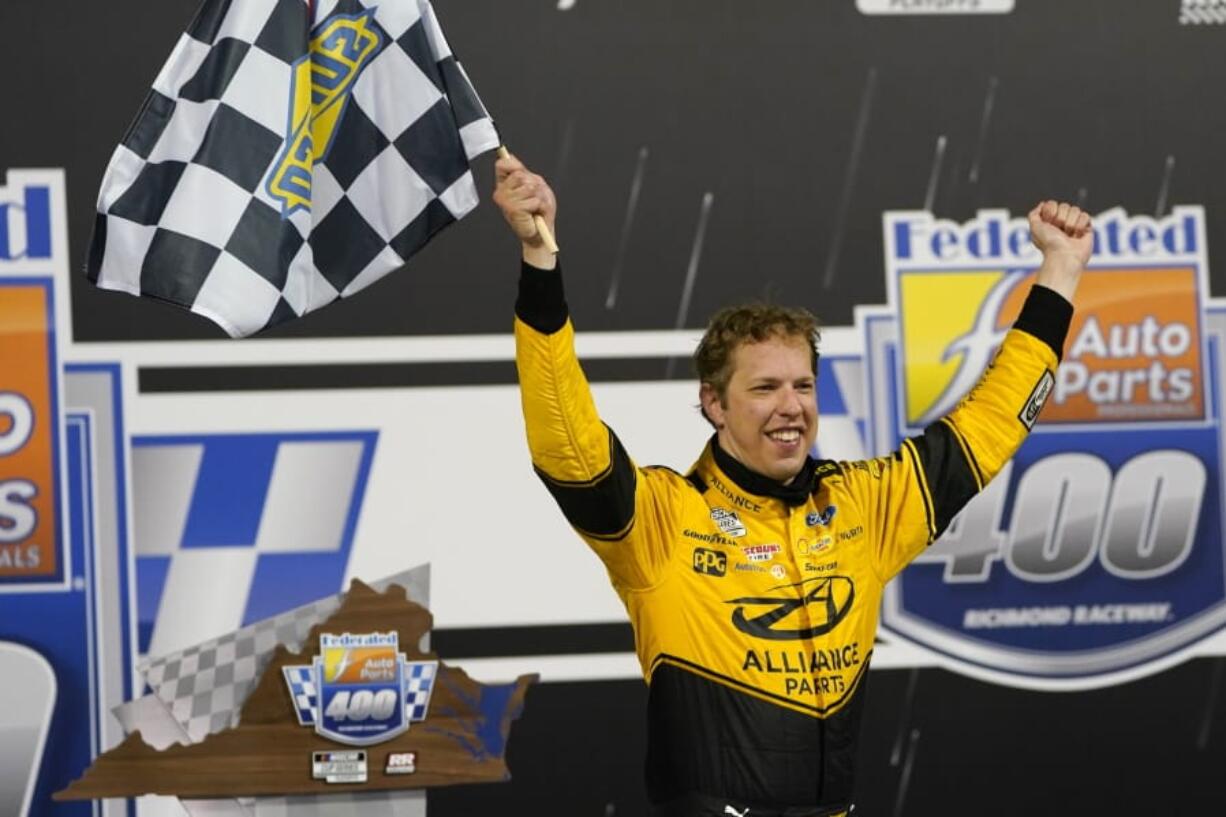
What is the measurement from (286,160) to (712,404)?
2.41ft

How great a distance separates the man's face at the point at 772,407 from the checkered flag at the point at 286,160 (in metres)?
0.53

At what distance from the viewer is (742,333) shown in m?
2.42

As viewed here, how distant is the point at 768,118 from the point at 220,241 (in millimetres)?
1693

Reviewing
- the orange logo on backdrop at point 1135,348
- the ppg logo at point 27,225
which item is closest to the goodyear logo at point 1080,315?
the orange logo on backdrop at point 1135,348

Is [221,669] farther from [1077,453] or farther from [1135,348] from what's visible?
[1135,348]

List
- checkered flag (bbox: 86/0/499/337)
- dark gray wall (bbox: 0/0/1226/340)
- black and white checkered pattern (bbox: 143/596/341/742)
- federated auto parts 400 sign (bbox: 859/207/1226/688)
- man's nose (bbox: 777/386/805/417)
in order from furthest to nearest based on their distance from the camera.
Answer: federated auto parts 400 sign (bbox: 859/207/1226/688) < dark gray wall (bbox: 0/0/1226/340) < black and white checkered pattern (bbox: 143/596/341/742) < checkered flag (bbox: 86/0/499/337) < man's nose (bbox: 777/386/805/417)

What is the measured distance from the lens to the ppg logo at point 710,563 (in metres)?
2.35

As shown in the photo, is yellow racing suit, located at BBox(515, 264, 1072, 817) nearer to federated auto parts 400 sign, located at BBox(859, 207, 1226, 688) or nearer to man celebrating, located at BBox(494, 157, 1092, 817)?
man celebrating, located at BBox(494, 157, 1092, 817)

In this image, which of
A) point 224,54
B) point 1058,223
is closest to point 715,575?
point 1058,223

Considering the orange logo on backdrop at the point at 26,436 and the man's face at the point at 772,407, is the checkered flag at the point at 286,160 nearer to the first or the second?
the man's face at the point at 772,407

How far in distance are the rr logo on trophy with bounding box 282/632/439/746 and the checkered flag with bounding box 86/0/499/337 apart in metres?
1.22

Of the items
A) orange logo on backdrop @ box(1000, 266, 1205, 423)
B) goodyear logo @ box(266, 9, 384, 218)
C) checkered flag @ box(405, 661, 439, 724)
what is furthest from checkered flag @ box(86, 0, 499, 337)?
orange logo on backdrop @ box(1000, 266, 1205, 423)

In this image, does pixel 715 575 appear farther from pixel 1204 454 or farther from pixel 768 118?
pixel 1204 454

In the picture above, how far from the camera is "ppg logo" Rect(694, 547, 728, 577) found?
2.35m
